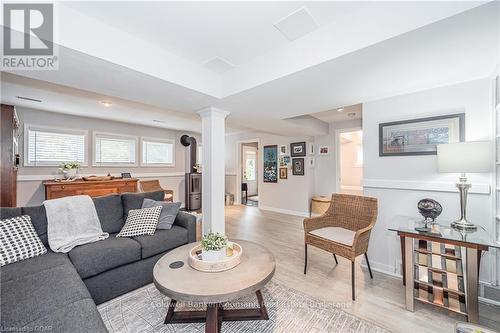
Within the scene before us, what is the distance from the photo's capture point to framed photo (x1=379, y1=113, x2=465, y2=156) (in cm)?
219

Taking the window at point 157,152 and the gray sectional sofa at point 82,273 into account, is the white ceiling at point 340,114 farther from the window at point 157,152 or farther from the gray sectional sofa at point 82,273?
the window at point 157,152

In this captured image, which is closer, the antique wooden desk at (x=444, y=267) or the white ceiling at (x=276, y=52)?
the white ceiling at (x=276, y=52)

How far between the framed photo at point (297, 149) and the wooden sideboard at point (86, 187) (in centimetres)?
400

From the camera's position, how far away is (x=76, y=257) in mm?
1872

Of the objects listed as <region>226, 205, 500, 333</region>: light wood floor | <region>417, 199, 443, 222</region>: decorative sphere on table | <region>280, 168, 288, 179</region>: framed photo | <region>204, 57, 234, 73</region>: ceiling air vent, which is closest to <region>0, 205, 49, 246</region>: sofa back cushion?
<region>204, 57, 234, 73</region>: ceiling air vent

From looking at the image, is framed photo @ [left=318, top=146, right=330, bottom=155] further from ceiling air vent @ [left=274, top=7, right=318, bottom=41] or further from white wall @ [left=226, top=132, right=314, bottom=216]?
ceiling air vent @ [left=274, top=7, right=318, bottom=41]

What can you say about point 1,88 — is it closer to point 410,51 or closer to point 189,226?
point 189,226

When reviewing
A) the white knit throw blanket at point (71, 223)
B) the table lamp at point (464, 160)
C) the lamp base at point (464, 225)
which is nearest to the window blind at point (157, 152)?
the white knit throw blanket at point (71, 223)

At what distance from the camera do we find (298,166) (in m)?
5.65

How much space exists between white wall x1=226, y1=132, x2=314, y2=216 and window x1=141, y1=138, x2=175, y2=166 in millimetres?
2006

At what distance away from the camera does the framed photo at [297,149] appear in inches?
219

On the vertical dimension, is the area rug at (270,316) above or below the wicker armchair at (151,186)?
below

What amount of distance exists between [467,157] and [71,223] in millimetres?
→ 3782

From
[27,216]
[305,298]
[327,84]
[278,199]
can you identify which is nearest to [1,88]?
[27,216]
